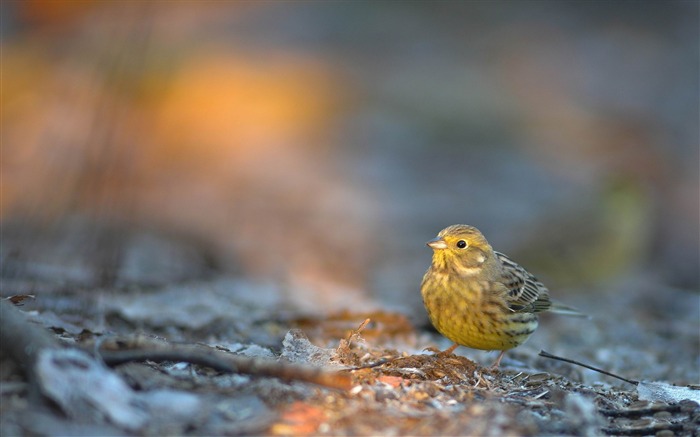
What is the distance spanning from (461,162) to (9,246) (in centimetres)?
798

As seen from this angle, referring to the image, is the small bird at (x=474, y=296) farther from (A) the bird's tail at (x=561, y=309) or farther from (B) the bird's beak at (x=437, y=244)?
(A) the bird's tail at (x=561, y=309)

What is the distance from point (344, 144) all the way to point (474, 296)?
824 centimetres

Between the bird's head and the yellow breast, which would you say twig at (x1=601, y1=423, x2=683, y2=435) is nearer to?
the yellow breast

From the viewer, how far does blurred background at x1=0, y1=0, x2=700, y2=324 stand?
7.44 meters

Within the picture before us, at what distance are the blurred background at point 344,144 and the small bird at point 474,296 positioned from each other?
1.07 metres

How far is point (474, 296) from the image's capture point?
4.79 m

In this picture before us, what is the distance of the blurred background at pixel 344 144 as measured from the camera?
7438mm

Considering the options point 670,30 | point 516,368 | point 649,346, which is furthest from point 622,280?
point 670,30

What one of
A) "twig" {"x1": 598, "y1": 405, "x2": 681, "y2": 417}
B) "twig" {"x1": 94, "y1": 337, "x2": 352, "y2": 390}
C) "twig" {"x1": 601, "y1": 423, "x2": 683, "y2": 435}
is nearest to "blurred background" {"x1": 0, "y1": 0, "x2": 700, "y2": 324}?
"twig" {"x1": 94, "y1": 337, "x2": 352, "y2": 390}

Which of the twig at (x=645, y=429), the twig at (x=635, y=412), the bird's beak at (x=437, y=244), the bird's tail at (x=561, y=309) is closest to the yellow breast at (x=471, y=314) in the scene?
the bird's beak at (x=437, y=244)

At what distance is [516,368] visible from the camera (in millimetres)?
4852

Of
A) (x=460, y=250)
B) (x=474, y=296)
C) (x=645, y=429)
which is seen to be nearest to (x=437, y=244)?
(x=460, y=250)

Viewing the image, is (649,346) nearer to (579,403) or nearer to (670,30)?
(579,403)

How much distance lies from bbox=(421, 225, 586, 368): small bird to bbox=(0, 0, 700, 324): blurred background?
1074 mm
